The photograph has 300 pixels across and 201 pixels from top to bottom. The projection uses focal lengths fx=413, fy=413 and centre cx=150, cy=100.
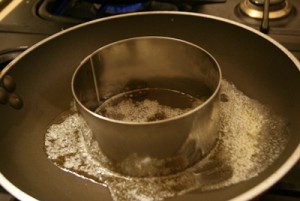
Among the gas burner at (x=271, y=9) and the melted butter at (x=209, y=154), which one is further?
the gas burner at (x=271, y=9)

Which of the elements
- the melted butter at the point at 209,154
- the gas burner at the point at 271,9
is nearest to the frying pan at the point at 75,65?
the melted butter at the point at 209,154

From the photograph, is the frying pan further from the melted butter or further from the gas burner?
the gas burner

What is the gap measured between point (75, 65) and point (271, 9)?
32 centimetres

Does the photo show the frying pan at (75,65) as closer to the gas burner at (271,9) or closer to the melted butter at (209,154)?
the melted butter at (209,154)

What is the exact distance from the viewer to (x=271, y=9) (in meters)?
0.65

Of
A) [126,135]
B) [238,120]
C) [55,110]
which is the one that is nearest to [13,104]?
[55,110]

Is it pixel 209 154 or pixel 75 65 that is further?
pixel 75 65

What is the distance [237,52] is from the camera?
1.80 ft

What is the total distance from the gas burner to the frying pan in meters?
0.13

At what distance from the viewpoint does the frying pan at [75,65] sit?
0.44m

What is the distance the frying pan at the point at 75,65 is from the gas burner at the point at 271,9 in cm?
13

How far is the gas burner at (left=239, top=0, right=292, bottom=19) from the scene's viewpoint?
2.12 feet

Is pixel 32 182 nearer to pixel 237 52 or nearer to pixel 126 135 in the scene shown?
pixel 126 135

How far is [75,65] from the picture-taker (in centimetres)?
57
